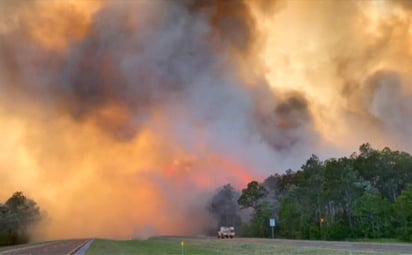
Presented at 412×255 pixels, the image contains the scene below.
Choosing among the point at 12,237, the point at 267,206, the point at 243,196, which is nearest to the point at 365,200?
the point at 267,206

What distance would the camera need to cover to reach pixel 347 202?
11344 cm

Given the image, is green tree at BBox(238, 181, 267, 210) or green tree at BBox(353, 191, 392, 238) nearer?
green tree at BBox(353, 191, 392, 238)

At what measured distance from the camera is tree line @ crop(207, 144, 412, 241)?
93375mm

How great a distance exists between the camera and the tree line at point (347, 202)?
9338cm

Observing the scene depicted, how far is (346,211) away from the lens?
114 meters

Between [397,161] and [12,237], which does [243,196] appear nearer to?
[397,161]

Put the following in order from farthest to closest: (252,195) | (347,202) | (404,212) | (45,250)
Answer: (252,195) → (347,202) → (404,212) → (45,250)

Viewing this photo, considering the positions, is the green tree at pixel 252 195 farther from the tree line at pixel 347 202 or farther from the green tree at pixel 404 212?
the green tree at pixel 404 212

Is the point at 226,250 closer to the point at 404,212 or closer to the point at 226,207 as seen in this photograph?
the point at 404,212

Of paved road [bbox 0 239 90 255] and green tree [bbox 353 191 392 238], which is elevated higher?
green tree [bbox 353 191 392 238]

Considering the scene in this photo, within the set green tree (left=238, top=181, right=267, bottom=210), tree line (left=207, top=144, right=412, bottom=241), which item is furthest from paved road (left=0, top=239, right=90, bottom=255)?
green tree (left=238, top=181, right=267, bottom=210)

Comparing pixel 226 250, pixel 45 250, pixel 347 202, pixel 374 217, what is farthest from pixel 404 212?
pixel 45 250

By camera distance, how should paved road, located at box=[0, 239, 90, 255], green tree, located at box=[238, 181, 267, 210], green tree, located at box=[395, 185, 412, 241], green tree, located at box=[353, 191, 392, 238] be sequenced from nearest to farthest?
paved road, located at box=[0, 239, 90, 255]
green tree, located at box=[395, 185, 412, 241]
green tree, located at box=[353, 191, 392, 238]
green tree, located at box=[238, 181, 267, 210]

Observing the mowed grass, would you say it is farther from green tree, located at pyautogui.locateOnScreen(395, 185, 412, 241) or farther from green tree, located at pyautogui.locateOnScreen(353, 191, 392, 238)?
green tree, located at pyautogui.locateOnScreen(353, 191, 392, 238)
